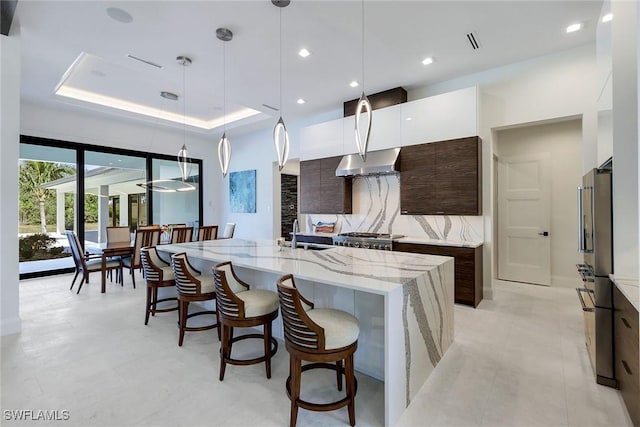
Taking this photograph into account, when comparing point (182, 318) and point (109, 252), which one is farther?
point (109, 252)

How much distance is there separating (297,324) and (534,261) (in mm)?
4801

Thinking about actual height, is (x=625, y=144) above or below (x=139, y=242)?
above

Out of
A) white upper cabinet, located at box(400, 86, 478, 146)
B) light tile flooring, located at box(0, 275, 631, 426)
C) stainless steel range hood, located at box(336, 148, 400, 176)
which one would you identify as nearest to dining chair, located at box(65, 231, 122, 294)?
light tile flooring, located at box(0, 275, 631, 426)

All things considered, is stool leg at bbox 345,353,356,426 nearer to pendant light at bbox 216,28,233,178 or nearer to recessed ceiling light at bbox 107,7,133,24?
pendant light at bbox 216,28,233,178

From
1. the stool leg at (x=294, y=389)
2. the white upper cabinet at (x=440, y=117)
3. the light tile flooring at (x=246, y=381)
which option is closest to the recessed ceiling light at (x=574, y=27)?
the white upper cabinet at (x=440, y=117)

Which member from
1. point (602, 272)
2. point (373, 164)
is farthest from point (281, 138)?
point (602, 272)

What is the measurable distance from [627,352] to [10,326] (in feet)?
17.2

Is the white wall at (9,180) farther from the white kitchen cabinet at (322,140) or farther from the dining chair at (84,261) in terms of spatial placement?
the white kitchen cabinet at (322,140)

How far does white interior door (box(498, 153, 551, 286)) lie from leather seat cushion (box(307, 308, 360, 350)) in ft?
14.3

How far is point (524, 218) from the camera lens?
4953 millimetres

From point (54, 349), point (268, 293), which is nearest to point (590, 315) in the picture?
point (268, 293)

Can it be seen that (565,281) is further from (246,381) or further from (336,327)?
(246,381)

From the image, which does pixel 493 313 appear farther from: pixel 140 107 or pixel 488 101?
pixel 140 107

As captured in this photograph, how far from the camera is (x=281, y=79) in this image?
169 inches
